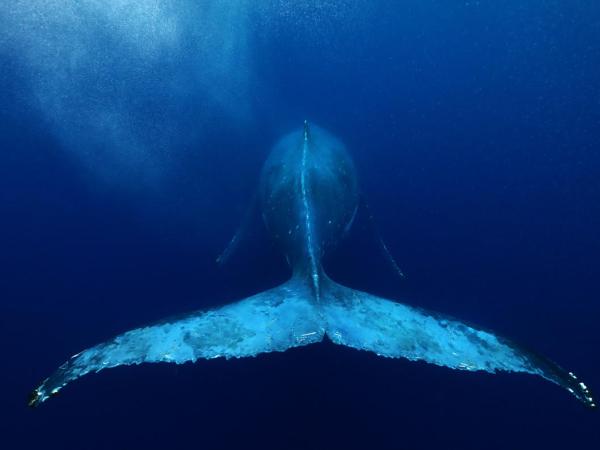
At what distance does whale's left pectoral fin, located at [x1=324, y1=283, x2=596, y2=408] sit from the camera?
407 cm

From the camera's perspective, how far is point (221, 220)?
1151 cm

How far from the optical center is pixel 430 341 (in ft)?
14.4

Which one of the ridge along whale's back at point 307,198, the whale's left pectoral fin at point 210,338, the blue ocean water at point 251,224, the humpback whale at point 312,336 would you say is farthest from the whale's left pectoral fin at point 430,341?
the blue ocean water at point 251,224

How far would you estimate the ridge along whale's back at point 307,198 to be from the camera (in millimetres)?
6652

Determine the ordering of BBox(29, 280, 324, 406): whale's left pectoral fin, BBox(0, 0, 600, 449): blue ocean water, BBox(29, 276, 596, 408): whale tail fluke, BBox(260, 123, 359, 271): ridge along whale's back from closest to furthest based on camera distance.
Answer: BBox(29, 280, 324, 406): whale's left pectoral fin
BBox(29, 276, 596, 408): whale tail fluke
BBox(260, 123, 359, 271): ridge along whale's back
BBox(0, 0, 600, 449): blue ocean water

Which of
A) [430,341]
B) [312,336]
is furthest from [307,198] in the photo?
[430,341]

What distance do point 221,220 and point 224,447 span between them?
591cm

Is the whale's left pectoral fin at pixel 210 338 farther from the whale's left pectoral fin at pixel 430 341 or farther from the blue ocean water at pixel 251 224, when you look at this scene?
the blue ocean water at pixel 251 224

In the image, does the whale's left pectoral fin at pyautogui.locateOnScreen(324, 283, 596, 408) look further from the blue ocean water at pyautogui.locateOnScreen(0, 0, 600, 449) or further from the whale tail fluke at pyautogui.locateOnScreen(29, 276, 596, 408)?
the blue ocean water at pyautogui.locateOnScreen(0, 0, 600, 449)

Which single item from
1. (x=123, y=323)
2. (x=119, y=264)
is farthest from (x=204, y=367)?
(x=119, y=264)

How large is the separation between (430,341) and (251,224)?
6613mm

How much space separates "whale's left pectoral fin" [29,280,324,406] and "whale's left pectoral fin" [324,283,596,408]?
0.39 m

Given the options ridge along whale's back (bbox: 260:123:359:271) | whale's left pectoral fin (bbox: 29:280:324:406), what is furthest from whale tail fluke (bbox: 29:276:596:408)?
ridge along whale's back (bbox: 260:123:359:271)

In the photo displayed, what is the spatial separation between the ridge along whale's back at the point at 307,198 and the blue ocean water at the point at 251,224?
1099 mm
